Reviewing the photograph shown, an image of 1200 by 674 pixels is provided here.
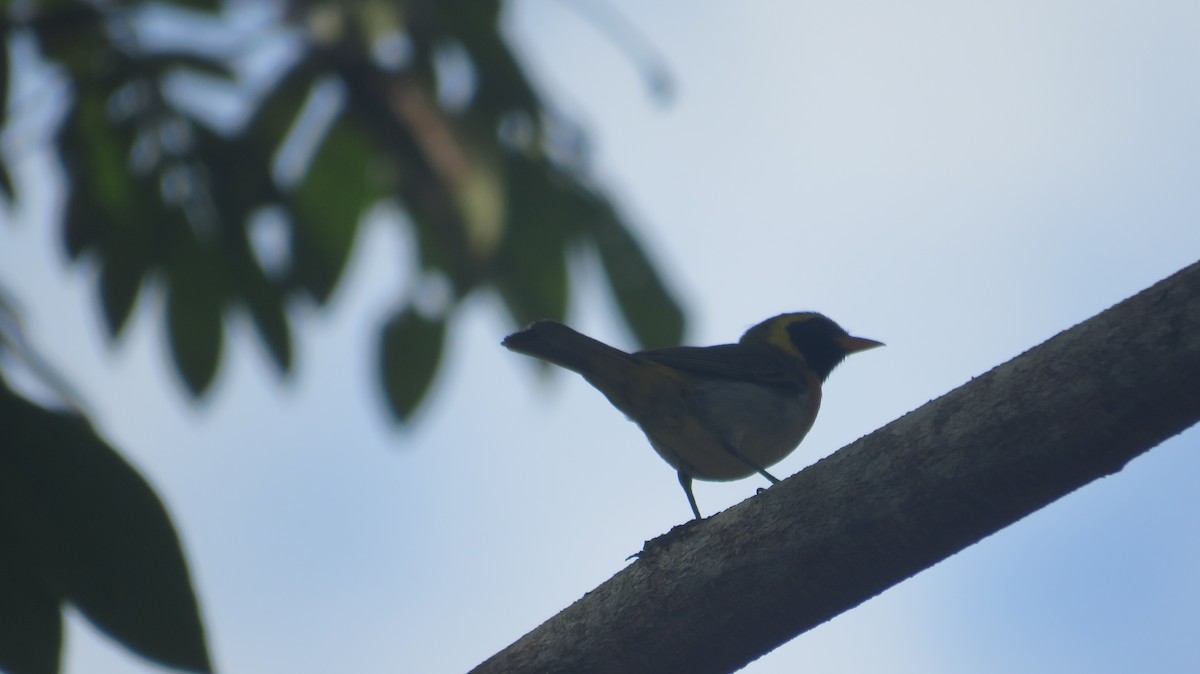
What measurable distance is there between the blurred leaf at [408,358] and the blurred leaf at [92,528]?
177 centimetres

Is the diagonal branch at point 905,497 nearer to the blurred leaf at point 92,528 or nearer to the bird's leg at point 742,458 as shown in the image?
the blurred leaf at point 92,528

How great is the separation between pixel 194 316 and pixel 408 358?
23.4 inches

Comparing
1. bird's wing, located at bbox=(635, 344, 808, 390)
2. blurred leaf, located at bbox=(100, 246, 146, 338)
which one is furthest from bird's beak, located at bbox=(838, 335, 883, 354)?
blurred leaf, located at bbox=(100, 246, 146, 338)

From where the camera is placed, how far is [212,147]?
3.15 metres

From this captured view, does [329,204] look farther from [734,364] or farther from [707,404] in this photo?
[734,364]

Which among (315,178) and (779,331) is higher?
(779,331)

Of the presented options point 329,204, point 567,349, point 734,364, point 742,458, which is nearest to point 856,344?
point 734,364

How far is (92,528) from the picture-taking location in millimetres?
1424

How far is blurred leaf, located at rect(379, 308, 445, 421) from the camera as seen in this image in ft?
10.6

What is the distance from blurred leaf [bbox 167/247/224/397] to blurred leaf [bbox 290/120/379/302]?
0.24 meters

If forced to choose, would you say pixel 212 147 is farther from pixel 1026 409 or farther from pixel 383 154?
pixel 1026 409

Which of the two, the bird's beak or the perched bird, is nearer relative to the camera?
the perched bird

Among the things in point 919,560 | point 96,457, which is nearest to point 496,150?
point 919,560

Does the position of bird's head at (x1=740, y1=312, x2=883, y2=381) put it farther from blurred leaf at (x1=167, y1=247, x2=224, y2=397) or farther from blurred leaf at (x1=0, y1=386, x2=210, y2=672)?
blurred leaf at (x1=0, y1=386, x2=210, y2=672)
